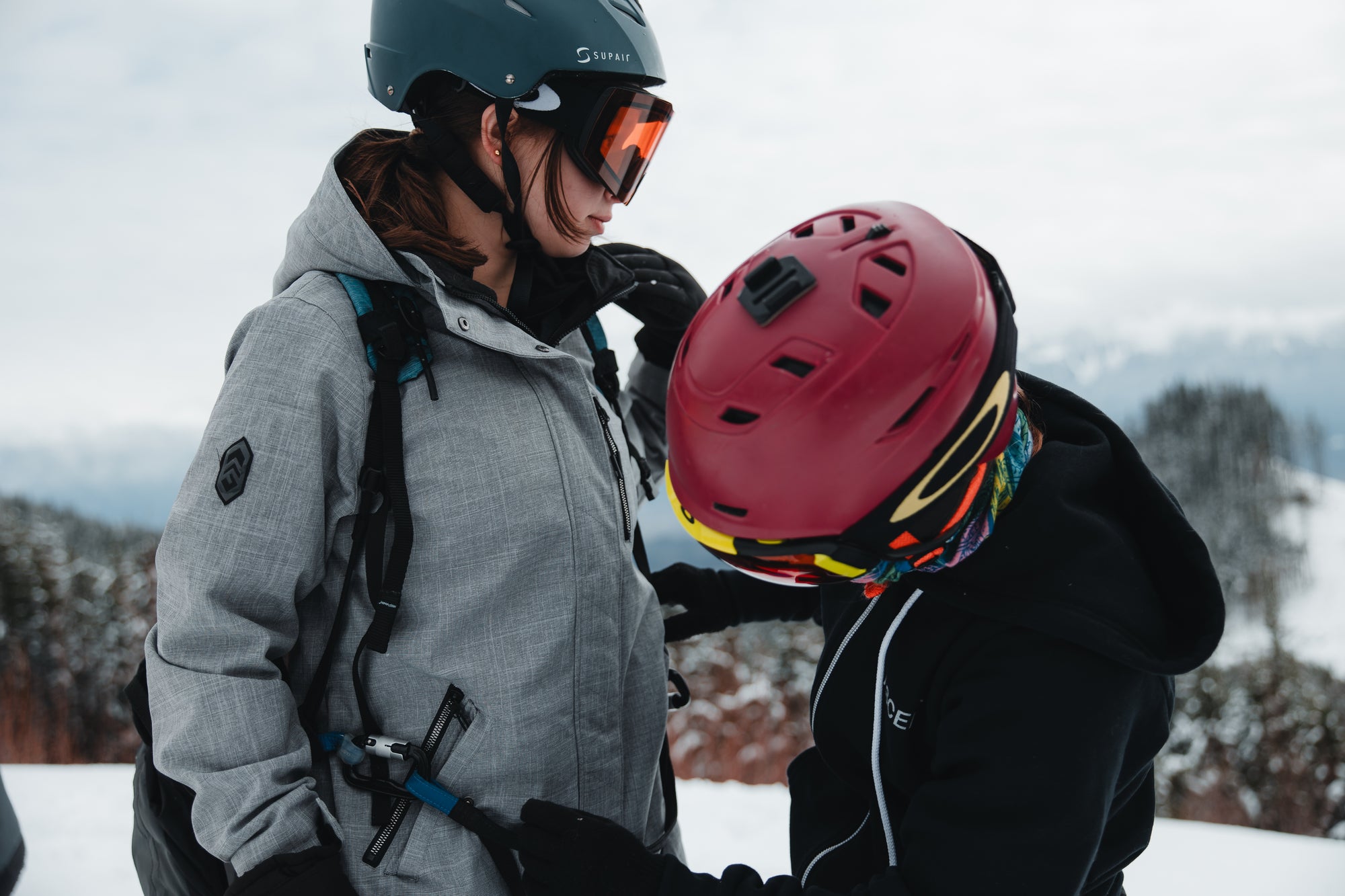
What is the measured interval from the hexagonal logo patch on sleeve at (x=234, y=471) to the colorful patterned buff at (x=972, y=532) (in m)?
0.87

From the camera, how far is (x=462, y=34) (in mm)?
1535

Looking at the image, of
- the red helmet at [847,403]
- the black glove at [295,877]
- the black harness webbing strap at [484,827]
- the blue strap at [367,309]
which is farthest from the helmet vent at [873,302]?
the black glove at [295,877]

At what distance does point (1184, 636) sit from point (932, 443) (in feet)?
1.38

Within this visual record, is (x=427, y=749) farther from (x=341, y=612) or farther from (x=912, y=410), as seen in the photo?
(x=912, y=410)

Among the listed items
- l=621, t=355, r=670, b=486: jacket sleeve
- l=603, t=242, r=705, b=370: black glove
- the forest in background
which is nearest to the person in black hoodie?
l=603, t=242, r=705, b=370: black glove

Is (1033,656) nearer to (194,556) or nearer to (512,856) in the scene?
(512,856)

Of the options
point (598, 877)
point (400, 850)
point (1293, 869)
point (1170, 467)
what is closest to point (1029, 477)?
point (598, 877)

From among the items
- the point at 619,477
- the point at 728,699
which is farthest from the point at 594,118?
the point at 728,699

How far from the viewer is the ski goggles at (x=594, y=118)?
60.6 inches

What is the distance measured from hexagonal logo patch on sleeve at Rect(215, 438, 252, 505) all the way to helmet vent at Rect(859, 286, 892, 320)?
0.88 metres

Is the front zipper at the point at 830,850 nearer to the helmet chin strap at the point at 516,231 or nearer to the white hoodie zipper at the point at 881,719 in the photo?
the white hoodie zipper at the point at 881,719

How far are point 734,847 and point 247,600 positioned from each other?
2.63 m

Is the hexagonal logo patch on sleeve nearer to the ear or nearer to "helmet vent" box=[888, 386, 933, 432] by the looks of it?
the ear

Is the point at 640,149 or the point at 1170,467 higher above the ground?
the point at 640,149
